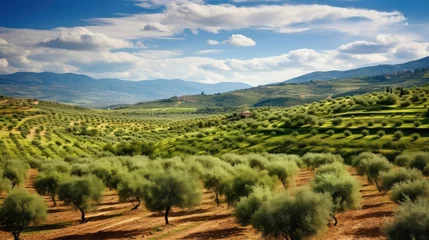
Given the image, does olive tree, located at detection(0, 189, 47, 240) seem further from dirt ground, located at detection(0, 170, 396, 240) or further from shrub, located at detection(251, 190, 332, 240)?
shrub, located at detection(251, 190, 332, 240)

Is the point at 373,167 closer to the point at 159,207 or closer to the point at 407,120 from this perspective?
the point at 159,207

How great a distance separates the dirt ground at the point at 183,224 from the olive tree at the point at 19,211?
Answer: 3126mm

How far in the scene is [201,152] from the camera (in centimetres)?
12675

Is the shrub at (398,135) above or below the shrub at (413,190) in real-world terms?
below

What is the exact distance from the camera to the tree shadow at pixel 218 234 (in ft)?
127

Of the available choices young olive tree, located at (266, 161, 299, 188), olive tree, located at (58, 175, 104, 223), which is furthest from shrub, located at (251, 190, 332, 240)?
olive tree, located at (58, 175, 104, 223)

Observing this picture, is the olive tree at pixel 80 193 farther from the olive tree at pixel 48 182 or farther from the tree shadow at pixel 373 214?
the tree shadow at pixel 373 214

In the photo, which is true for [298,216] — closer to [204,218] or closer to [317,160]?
[204,218]

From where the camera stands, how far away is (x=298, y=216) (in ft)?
92.0

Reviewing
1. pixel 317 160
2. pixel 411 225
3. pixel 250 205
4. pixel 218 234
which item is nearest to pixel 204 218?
pixel 218 234

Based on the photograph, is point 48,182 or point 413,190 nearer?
point 413,190

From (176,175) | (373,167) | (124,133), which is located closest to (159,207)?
(176,175)

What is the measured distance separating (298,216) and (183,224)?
71.9ft

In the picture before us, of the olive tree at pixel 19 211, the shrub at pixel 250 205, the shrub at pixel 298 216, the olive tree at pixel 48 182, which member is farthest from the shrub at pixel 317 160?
the olive tree at pixel 19 211
